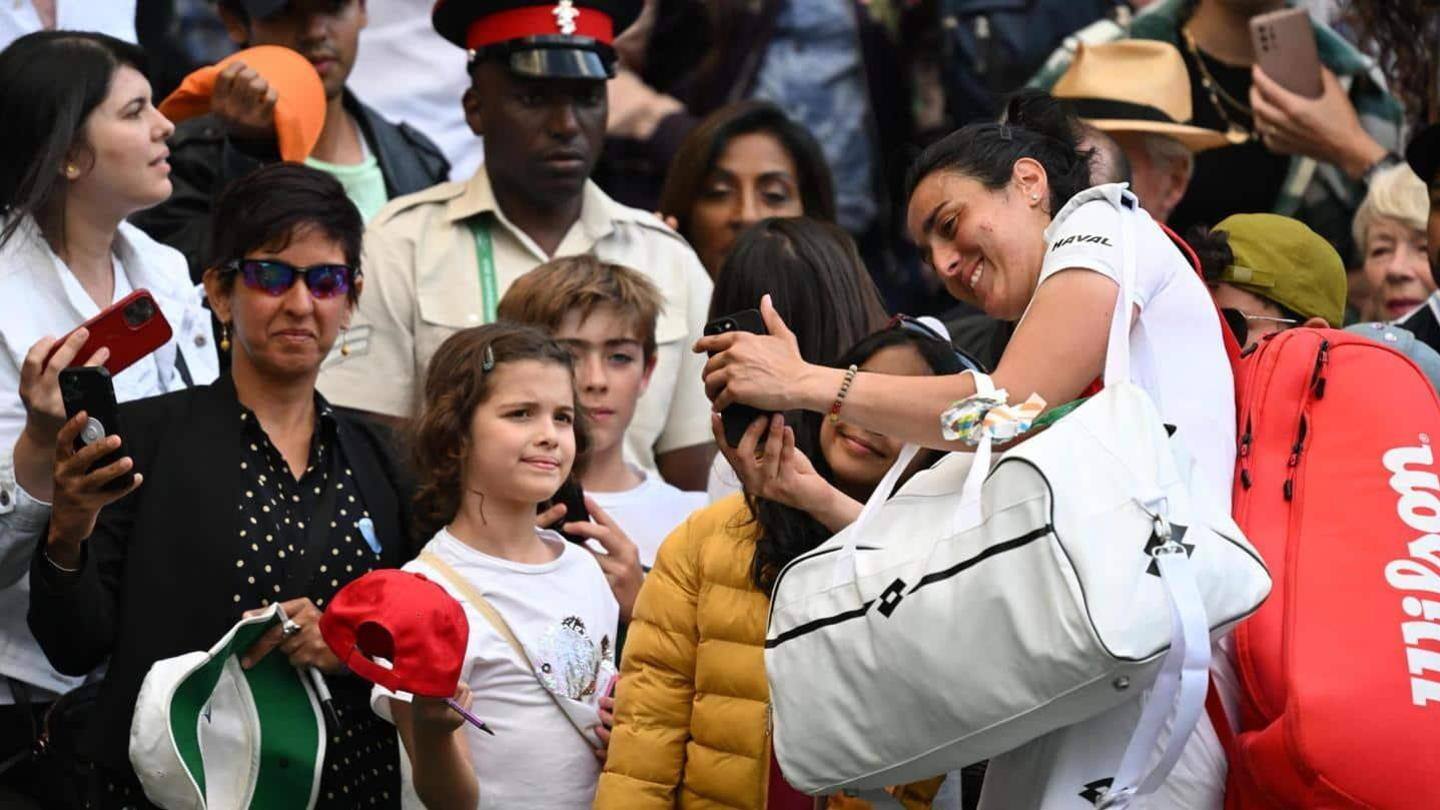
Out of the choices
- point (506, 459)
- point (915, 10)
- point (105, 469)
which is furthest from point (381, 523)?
point (915, 10)

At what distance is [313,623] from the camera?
386 cm

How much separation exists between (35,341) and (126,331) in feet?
1.61

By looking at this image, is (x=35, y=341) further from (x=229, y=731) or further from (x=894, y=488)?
(x=894, y=488)

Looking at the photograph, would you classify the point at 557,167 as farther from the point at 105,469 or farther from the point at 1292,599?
the point at 1292,599

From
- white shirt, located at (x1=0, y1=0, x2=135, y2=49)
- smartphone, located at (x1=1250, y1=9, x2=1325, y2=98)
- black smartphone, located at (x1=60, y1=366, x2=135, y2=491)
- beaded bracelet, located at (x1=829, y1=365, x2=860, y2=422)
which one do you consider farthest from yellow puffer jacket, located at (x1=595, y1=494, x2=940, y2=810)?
smartphone, located at (x1=1250, y1=9, x2=1325, y2=98)

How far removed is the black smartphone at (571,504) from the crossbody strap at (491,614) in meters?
0.47

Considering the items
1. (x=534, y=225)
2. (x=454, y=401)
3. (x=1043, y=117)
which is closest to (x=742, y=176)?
(x=534, y=225)

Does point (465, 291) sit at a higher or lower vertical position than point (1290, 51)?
lower

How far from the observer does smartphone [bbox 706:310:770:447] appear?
3396mm

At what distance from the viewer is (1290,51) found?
20.0 feet

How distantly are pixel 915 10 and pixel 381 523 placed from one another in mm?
3772

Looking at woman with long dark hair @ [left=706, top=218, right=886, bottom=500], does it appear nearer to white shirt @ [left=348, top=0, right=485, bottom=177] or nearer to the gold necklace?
the gold necklace

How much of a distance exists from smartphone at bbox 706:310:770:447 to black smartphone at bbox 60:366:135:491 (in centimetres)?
111

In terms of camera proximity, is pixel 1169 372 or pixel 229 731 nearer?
pixel 1169 372
